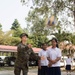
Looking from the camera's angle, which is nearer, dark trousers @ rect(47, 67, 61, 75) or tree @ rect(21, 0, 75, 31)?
dark trousers @ rect(47, 67, 61, 75)

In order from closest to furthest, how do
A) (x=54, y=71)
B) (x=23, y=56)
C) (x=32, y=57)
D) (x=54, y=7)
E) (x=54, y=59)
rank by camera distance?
(x=23, y=56) → (x=32, y=57) → (x=54, y=71) → (x=54, y=59) → (x=54, y=7)

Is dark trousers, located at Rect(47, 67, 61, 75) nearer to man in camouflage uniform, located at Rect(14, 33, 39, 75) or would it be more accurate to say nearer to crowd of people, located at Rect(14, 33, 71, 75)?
crowd of people, located at Rect(14, 33, 71, 75)

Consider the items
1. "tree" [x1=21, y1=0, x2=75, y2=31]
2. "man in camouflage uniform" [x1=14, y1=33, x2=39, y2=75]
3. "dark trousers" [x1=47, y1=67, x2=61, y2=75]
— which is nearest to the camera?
"man in camouflage uniform" [x1=14, y1=33, x2=39, y2=75]

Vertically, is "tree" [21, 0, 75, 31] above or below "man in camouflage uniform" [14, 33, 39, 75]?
above

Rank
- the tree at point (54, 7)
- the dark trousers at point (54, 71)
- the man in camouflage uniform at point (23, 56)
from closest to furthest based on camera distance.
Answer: the man in camouflage uniform at point (23, 56), the dark trousers at point (54, 71), the tree at point (54, 7)

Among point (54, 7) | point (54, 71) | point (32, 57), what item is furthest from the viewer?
point (54, 7)

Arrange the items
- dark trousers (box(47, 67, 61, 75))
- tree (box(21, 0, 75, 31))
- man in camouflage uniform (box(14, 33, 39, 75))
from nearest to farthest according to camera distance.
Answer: man in camouflage uniform (box(14, 33, 39, 75)), dark trousers (box(47, 67, 61, 75)), tree (box(21, 0, 75, 31))

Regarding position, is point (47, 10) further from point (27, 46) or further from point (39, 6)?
point (27, 46)

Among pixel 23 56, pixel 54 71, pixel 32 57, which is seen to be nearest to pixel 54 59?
pixel 54 71

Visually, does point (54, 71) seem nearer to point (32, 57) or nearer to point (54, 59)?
point (54, 59)

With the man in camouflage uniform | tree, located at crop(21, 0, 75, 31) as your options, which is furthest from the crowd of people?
tree, located at crop(21, 0, 75, 31)

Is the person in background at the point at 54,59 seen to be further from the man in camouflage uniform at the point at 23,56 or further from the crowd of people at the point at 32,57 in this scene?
the man in camouflage uniform at the point at 23,56

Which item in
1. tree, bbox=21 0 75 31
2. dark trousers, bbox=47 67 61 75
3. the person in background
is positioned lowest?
dark trousers, bbox=47 67 61 75

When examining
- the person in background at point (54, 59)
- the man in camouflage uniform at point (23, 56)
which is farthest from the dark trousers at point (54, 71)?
the man in camouflage uniform at point (23, 56)
